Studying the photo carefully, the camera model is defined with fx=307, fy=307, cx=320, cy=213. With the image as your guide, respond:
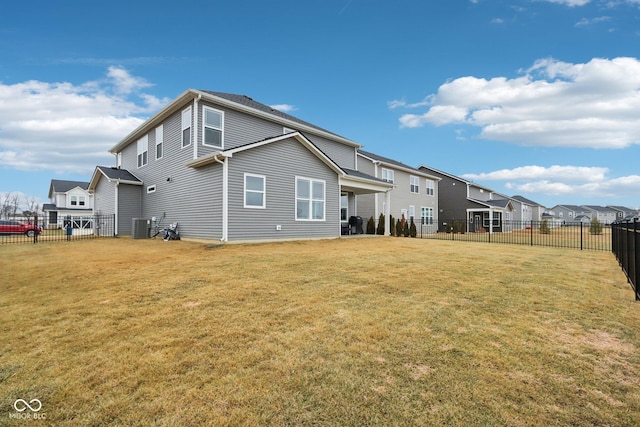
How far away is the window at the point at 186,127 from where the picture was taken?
1373 centimetres

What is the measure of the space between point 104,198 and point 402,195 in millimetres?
22535

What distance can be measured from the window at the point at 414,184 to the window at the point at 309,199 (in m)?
16.0

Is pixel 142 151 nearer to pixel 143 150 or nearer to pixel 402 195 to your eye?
pixel 143 150

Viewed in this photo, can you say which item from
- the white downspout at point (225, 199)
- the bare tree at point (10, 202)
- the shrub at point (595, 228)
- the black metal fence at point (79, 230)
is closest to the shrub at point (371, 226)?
the white downspout at point (225, 199)

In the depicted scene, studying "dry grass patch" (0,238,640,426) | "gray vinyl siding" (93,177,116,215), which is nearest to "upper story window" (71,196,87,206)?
"gray vinyl siding" (93,177,116,215)

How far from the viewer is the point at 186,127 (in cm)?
1398

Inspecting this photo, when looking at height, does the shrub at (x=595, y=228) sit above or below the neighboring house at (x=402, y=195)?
below

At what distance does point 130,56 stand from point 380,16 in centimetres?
1317

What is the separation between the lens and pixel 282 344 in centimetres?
334

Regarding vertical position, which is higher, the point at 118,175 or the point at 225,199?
the point at 118,175

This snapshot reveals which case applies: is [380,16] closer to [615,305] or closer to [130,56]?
[130,56]

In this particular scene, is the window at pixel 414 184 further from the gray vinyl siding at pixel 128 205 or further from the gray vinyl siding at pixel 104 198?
the gray vinyl siding at pixel 104 198

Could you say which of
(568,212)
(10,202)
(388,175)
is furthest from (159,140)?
(568,212)

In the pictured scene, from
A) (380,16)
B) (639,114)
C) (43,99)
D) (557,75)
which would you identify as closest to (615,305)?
(557,75)
